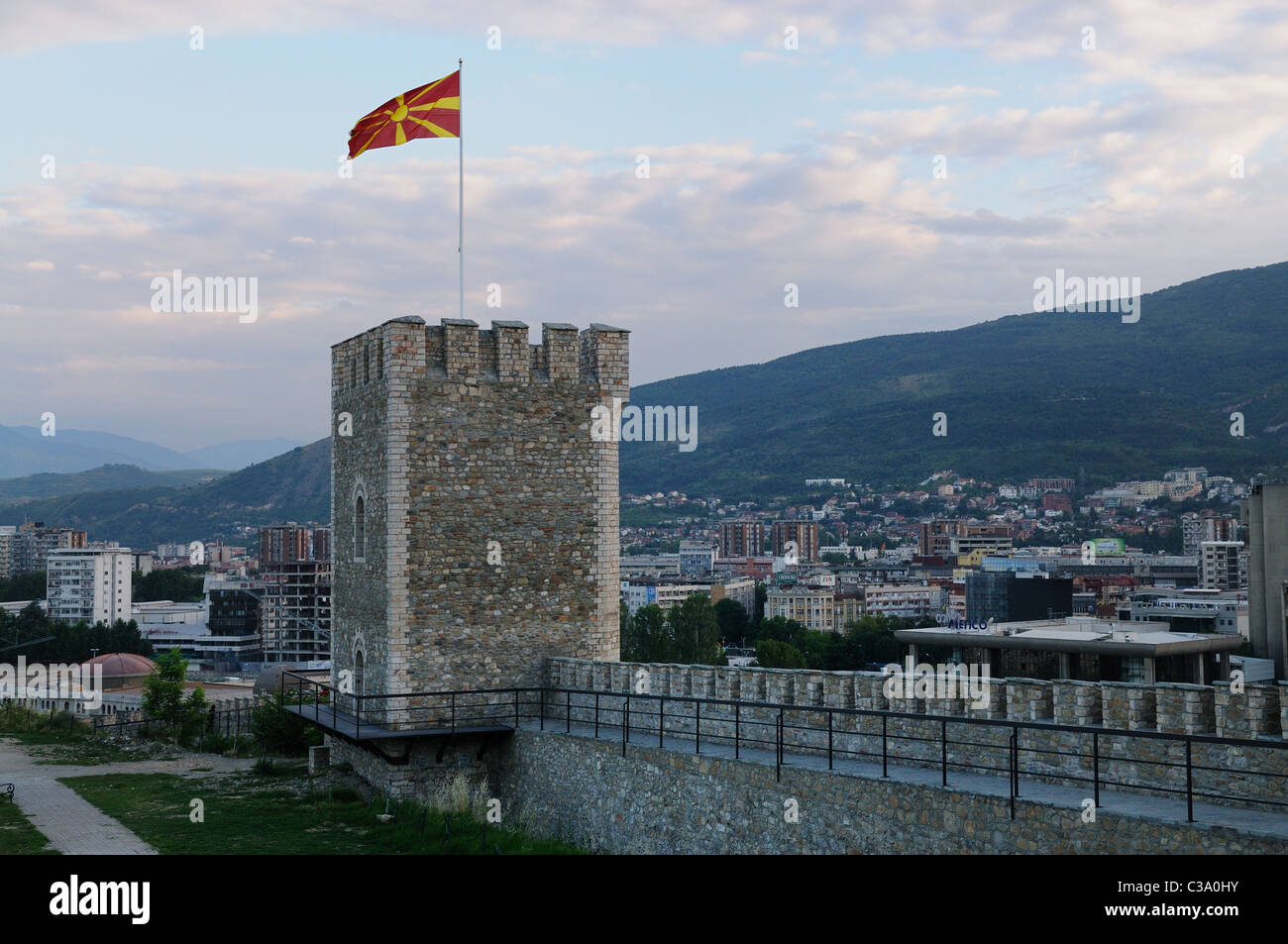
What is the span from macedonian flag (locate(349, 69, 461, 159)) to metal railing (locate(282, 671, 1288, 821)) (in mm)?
10264

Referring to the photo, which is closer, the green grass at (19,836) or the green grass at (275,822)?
the green grass at (19,836)

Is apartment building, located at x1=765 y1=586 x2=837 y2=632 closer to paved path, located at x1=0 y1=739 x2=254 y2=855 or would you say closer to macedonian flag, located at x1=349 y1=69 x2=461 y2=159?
paved path, located at x1=0 y1=739 x2=254 y2=855

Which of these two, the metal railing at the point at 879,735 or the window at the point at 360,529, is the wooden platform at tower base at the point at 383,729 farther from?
the window at the point at 360,529

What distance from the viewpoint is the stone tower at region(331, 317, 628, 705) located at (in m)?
21.5

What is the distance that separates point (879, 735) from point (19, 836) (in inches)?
517

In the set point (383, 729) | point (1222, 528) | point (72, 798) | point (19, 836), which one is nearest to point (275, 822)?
point (383, 729)

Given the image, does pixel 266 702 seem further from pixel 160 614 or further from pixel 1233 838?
pixel 160 614

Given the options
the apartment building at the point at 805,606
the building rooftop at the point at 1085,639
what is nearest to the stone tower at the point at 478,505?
Answer: the building rooftop at the point at 1085,639

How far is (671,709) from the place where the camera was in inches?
746

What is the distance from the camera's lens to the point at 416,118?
79.2ft

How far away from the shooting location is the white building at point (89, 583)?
17138 cm

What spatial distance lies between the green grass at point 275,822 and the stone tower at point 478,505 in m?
2.27

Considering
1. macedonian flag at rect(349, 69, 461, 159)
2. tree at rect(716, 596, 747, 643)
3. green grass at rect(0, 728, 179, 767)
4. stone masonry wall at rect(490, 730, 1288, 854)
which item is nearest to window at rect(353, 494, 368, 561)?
stone masonry wall at rect(490, 730, 1288, 854)
